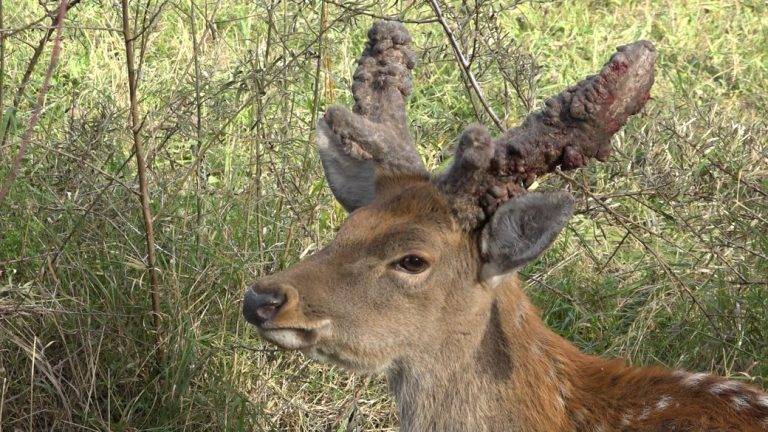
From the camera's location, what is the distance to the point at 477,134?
4031 millimetres

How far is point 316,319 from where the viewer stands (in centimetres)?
420

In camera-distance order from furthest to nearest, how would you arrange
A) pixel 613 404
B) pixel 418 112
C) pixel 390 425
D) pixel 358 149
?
pixel 418 112 → pixel 390 425 → pixel 358 149 → pixel 613 404

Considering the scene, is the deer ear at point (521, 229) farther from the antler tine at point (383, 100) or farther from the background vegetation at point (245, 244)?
the background vegetation at point (245, 244)

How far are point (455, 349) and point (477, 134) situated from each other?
2.69ft

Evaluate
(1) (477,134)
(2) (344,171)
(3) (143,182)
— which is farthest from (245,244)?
(1) (477,134)

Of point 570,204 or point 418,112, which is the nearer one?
point 570,204

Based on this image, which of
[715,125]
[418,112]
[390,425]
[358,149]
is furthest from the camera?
[418,112]

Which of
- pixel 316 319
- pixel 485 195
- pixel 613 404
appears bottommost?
pixel 613 404

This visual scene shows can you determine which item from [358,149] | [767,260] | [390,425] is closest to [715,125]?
[767,260]

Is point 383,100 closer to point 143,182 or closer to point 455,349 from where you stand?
point 455,349

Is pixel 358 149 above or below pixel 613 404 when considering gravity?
above

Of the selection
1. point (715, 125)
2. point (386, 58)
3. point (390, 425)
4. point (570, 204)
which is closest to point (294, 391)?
point (390, 425)

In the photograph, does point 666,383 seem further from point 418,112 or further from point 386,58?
point 418,112

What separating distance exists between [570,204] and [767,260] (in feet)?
8.28
